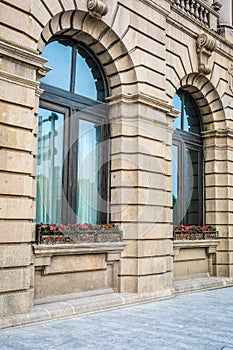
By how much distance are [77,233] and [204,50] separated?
7886 millimetres

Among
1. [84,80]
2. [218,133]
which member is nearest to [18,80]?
[84,80]

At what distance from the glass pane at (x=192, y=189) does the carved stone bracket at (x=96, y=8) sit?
6184 mm

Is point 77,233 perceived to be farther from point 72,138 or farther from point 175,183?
point 175,183

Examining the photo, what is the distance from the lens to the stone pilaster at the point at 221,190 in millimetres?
14688

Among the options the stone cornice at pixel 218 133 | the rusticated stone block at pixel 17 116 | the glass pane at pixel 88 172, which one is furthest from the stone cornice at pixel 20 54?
the stone cornice at pixel 218 133

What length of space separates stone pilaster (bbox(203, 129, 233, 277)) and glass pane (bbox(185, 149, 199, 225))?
0.39 metres

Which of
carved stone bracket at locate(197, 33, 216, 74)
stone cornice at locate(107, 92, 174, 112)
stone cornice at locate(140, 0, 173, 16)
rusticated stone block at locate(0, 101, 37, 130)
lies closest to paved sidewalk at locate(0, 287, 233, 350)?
rusticated stone block at locate(0, 101, 37, 130)

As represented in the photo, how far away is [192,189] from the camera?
15125 millimetres

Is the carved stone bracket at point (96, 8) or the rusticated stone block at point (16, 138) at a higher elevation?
the carved stone bracket at point (96, 8)

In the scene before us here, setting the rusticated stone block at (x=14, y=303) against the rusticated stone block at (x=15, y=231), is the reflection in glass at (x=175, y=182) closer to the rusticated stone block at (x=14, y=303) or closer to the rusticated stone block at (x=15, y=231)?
the rusticated stone block at (x=15, y=231)

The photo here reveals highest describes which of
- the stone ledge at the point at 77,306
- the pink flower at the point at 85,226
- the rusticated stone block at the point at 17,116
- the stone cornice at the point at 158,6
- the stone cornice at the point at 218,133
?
the stone cornice at the point at 158,6

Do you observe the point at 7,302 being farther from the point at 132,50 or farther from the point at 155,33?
the point at 155,33

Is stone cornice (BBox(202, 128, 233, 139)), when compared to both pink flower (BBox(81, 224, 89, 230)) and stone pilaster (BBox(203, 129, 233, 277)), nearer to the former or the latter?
stone pilaster (BBox(203, 129, 233, 277))

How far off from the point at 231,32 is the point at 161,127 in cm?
660
